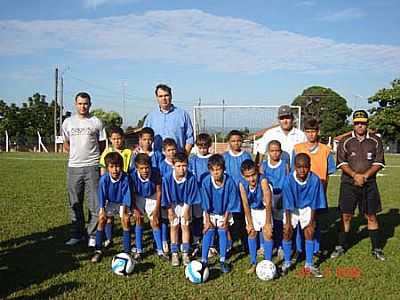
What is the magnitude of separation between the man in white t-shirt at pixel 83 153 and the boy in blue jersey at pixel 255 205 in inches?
83.4

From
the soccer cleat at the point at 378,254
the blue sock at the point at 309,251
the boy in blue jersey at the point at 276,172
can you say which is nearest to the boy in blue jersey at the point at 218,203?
the boy in blue jersey at the point at 276,172

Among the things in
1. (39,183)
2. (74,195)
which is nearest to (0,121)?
(39,183)

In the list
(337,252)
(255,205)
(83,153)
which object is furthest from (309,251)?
(83,153)

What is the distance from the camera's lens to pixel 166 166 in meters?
6.09

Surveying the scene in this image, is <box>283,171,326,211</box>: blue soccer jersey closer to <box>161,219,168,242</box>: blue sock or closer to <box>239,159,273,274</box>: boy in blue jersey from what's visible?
<box>239,159,273,274</box>: boy in blue jersey

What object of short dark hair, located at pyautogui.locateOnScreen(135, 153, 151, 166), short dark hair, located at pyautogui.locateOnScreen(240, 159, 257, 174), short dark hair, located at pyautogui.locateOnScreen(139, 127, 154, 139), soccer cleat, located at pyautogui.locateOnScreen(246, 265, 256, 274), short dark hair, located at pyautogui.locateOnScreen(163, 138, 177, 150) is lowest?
soccer cleat, located at pyautogui.locateOnScreen(246, 265, 256, 274)

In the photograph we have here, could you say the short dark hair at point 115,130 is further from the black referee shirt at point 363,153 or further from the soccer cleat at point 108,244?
the black referee shirt at point 363,153

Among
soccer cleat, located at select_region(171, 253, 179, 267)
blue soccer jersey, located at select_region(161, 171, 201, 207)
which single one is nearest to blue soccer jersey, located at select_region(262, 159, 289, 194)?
blue soccer jersey, located at select_region(161, 171, 201, 207)

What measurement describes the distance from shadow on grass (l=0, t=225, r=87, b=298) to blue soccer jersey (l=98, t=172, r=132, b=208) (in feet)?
2.90

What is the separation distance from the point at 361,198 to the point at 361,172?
394mm

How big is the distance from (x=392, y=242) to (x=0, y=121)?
159 ft

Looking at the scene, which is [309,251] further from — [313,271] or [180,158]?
[180,158]

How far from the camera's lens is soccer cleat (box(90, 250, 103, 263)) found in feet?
18.7

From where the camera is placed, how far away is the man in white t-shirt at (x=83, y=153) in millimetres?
6223
